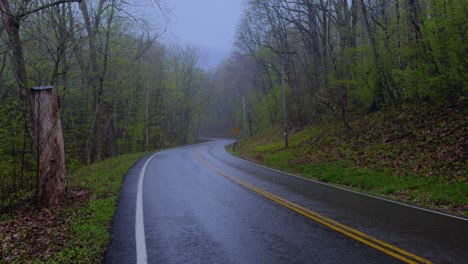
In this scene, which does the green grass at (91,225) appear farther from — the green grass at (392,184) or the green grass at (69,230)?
the green grass at (392,184)

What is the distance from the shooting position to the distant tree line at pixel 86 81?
33.7ft

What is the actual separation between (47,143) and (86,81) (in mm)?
22255

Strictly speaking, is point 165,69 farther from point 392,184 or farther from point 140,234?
point 140,234

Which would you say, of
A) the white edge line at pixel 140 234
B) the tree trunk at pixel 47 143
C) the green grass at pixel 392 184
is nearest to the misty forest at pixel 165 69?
the tree trunk at pixel 47 143

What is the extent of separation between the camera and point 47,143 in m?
7.76

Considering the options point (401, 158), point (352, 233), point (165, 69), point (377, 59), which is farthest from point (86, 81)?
point (352, 233)

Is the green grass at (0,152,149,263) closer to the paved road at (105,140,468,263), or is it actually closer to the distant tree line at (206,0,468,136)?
the paved road at (105,140,468,263)

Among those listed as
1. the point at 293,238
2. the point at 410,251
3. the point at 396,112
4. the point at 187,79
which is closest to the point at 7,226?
the point at 293,238

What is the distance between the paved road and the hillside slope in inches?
66.1

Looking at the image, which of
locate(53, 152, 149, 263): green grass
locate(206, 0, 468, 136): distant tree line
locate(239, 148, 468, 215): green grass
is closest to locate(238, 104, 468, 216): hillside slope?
locate(239, 148, 468, 215): green grass

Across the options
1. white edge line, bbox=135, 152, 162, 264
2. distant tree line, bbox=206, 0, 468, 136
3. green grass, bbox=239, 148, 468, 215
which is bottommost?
green grass, bbox=239, 148, 468, 215

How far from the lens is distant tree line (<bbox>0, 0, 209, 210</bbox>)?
10.3 m

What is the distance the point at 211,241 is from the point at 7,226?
14.4ft

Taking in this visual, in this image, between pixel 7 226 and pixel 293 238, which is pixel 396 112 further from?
pixel 7 226
